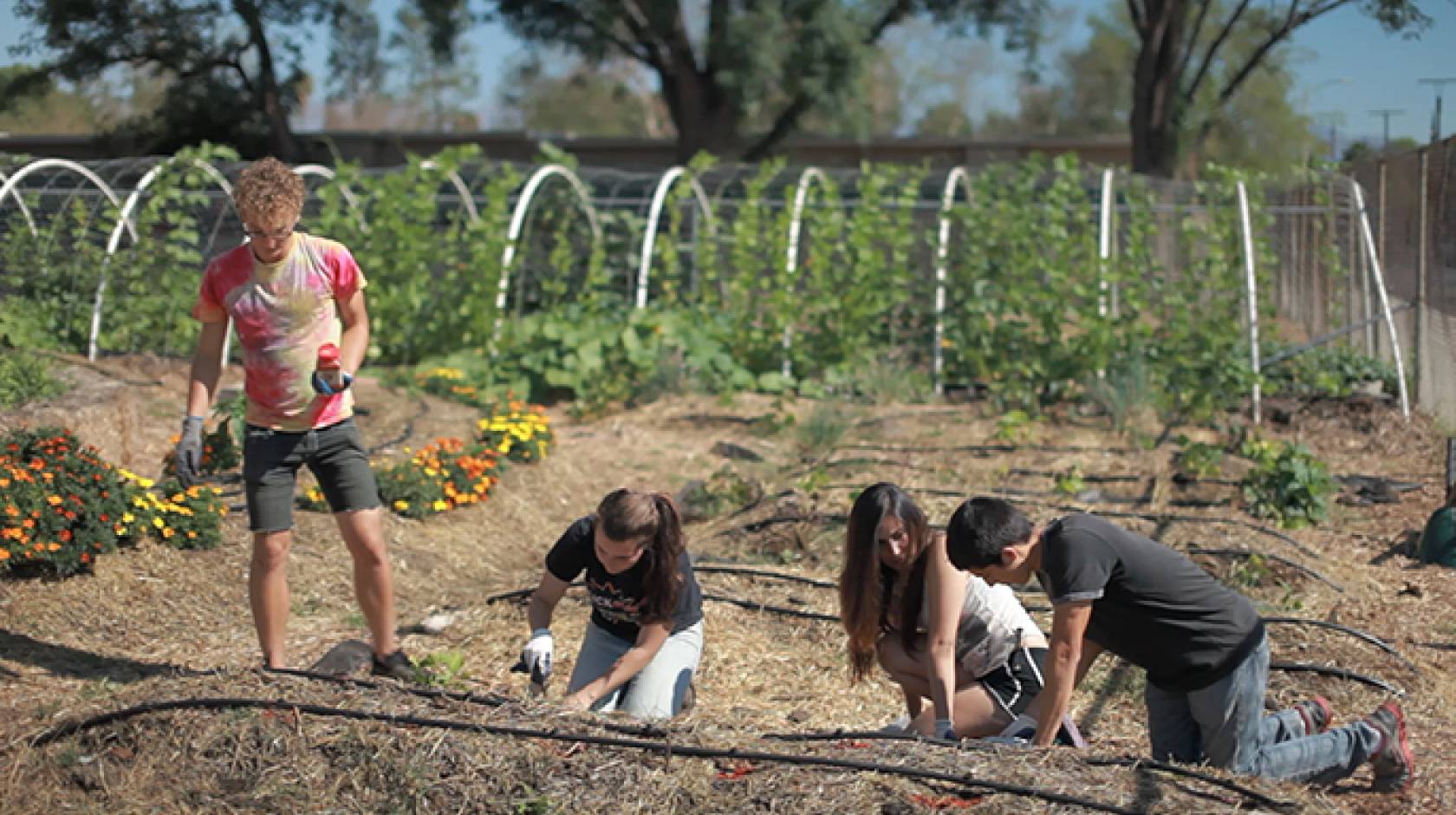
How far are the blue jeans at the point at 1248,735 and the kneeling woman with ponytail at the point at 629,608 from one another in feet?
4.28

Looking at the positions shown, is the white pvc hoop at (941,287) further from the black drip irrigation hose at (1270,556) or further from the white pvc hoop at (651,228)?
the black drip irrigation hose at (1270,556)

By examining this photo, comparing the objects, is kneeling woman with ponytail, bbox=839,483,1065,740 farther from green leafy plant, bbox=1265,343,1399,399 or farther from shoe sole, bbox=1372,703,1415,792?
green leafy plant, bbox=1265,343,1399,399

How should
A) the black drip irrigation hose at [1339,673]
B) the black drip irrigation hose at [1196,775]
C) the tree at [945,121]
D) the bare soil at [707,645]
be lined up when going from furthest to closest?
the tree at [945,121] < the black drip irrigation hose at [1339,673] < the bare soil at [707,645] < the black drip irrigation hose at [1196,775]

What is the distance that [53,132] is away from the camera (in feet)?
79.0

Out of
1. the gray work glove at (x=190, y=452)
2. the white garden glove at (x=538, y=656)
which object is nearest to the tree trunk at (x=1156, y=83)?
the gray work glove at (x=190, y=452)

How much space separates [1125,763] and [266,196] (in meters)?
2.76

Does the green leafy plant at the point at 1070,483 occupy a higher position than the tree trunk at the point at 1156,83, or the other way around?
the tree trunk at the point at 1156,83

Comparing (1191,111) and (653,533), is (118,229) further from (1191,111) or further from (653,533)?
(1191,111)

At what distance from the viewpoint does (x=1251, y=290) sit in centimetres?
968

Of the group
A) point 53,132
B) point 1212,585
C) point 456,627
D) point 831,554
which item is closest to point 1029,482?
point 831,554

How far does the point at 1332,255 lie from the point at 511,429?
6.30 m

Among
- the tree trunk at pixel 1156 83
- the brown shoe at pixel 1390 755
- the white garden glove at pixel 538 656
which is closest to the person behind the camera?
the brown shoe at pixel 1390 755

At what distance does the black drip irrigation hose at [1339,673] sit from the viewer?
4566 mm

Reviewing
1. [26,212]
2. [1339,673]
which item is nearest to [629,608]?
[1339,673]
